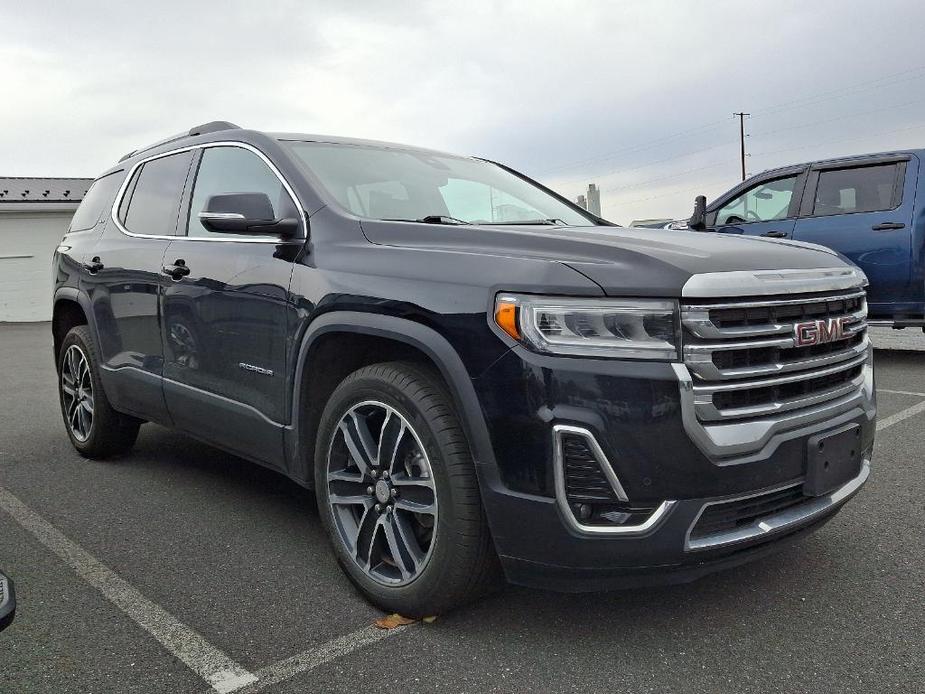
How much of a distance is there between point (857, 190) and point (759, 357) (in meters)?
6.59

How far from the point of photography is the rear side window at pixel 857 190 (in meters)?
7.80

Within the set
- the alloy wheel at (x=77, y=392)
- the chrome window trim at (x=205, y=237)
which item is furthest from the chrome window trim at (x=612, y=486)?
the alloy wheel at (x=77, y=392)

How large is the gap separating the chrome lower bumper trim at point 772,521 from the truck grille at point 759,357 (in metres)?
0.29

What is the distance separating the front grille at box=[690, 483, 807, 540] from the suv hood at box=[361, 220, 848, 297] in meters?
0.63

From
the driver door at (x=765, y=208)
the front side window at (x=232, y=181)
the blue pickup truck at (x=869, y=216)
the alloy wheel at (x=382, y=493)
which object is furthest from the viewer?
the driver door at (x=765, y=208)

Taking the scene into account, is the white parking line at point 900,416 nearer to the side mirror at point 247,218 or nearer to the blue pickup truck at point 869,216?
the blue pickup truck at point 869,216

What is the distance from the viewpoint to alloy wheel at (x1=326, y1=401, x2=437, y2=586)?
265cm

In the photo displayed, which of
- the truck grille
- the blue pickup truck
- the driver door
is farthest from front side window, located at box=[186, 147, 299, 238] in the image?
the driver door

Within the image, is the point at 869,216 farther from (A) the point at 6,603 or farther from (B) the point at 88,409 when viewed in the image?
(A) the point at 6,603

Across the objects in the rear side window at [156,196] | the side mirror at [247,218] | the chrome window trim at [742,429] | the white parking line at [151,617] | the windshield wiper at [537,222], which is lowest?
the white parking line at [151,617]

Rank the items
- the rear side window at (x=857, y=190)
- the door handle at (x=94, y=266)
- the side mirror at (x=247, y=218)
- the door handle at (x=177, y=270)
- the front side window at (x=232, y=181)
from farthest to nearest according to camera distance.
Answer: the rear side window at (x=857, y=190) < the door handle at (x=94, y=266) < the door handle at (x=177, y=270) < the front side window at (x=232, y=181) < the side mirror at (x=247, y=218)

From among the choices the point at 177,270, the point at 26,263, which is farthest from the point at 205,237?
the point at 26,263

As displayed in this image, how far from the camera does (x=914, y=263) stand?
7.50 metres

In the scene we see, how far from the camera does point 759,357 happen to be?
236 centimetres
